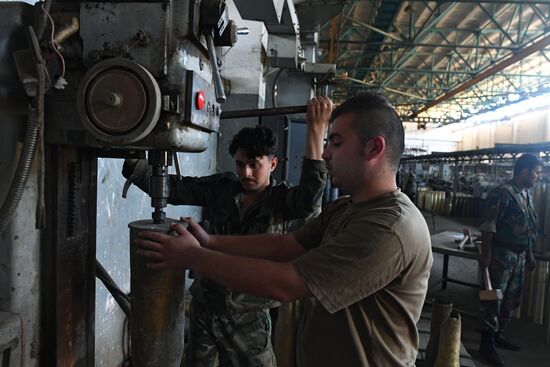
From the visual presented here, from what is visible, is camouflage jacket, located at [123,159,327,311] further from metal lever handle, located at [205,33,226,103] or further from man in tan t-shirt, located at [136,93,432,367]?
metal lever handle, located at [205,33,226,103]

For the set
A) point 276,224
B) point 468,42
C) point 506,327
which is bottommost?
point 506,327

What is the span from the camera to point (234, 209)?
1437 mm

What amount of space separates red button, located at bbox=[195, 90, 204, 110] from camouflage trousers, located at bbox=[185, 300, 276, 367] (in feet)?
2.78

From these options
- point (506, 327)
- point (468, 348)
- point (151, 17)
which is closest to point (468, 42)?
point (506, 327)

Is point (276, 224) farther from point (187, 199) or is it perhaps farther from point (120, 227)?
point (120, 227)

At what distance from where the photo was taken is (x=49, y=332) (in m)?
0.78

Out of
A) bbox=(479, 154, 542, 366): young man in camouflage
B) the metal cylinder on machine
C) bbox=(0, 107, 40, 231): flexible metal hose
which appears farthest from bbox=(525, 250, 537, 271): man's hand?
bbox=(0, 107, 40, 231): flexible metal hose

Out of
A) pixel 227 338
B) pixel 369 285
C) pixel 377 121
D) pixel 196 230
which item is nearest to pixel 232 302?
pixel 227 338

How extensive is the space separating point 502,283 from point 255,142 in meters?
2.38

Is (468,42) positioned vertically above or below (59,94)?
above

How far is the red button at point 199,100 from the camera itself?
2.43 ft

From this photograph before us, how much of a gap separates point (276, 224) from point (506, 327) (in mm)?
2931

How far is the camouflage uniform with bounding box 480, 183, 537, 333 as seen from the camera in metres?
2.75

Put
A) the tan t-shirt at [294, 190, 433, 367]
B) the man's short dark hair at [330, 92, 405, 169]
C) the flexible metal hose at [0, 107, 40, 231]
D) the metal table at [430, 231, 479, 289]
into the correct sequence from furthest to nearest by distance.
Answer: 1. the metal table at [430, 231, 479, 289]
2. the man's short dark hair at [330, 92, 405, 169]
3. the tan t-shirt at [294, 190, 433, 367]
4. the flexible metal hose at [0, 107, 40, 231]
